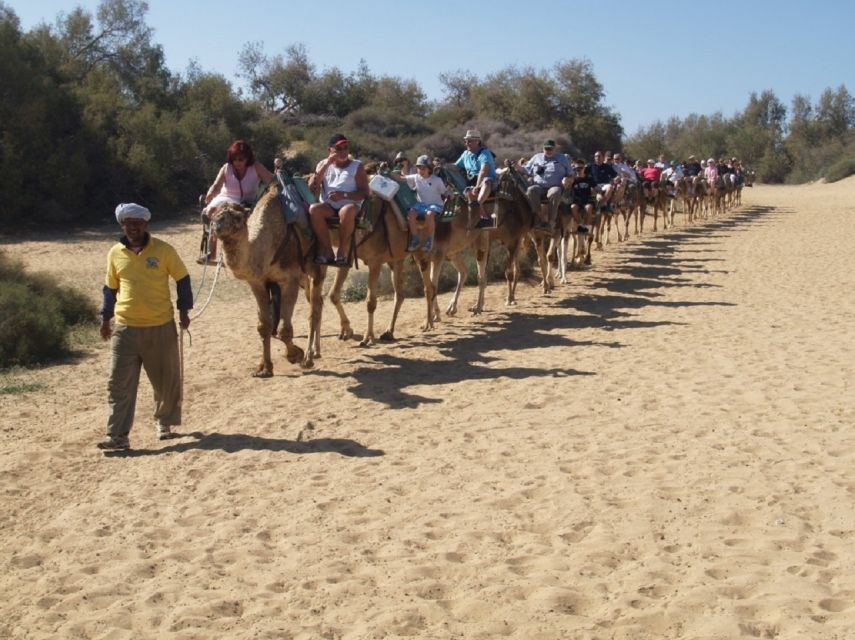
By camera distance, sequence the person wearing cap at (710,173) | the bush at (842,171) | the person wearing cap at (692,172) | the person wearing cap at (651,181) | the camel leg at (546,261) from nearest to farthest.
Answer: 1. the camel leg at (546,261)
2. the person wearing cap at (651,181)
3. the person wearing cap at (692,172)
4. the person wearing cap at (710,173)
5. the bush at (842,171)

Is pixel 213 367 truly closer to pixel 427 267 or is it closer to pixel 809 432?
pixel 427 267

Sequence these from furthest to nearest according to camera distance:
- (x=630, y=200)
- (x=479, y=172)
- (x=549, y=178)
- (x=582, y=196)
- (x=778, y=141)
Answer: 1. (x=778, y=141)
2. (x=630, y=200)
3. (x=582, y=196)
4. (x=549, y=178)
5. (x=479, y=172)

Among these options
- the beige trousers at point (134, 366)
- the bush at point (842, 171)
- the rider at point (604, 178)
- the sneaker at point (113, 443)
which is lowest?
the sneaker at point (113, 443)

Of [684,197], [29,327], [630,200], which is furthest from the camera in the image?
[684,197]

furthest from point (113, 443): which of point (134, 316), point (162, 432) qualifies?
point (134, 316)

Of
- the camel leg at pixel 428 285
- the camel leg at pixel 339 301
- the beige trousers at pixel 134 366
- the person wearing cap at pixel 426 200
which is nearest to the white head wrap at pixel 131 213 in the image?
the beige trousers at pixel 134 366

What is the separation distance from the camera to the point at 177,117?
35469 mm

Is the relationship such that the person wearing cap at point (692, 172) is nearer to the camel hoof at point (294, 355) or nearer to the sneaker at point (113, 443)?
the camel hoof at point (294, 355)

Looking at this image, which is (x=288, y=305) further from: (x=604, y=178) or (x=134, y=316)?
(x=604, y=178)

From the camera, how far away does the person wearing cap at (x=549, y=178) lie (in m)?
15.5

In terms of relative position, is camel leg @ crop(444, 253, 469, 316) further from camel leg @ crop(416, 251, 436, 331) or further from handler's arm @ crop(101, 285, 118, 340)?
handler's arm @ crop(101, 285, 118, 340)

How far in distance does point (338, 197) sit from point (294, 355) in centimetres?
183

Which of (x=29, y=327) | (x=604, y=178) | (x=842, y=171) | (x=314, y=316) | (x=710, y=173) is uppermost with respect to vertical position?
(x=842, y=171)

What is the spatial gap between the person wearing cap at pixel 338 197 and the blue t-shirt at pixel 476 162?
11.3 feet
